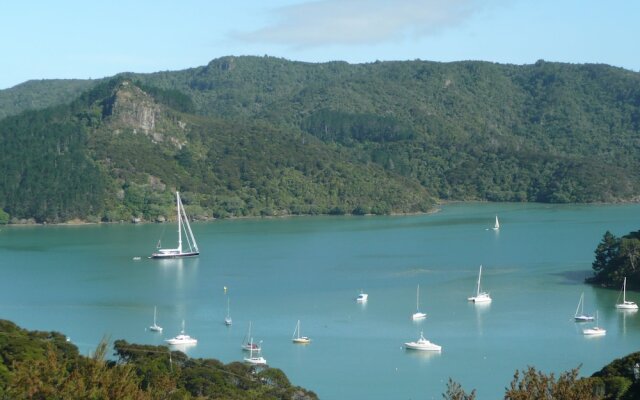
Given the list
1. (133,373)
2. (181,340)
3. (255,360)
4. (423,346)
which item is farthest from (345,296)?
(133,373)

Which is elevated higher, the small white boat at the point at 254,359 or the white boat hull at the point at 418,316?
the white boat hull at the point at 418,316

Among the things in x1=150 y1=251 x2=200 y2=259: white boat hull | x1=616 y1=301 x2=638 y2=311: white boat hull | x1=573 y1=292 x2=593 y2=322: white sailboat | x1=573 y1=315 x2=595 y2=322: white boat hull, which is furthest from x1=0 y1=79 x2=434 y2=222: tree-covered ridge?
x1=573 y1=315 x2=595 y2=322: white boat hull

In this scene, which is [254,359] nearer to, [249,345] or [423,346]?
[249,345]

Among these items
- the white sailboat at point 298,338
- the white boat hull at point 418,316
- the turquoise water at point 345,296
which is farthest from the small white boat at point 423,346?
the white boat hull at point 418,316

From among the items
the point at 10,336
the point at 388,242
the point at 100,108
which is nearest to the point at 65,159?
the point at 100,108

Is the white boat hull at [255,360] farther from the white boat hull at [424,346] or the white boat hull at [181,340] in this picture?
the white boat hull at [424,346]

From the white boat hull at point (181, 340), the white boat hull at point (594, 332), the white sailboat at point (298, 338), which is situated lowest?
the white boat hull at point (181, 340)

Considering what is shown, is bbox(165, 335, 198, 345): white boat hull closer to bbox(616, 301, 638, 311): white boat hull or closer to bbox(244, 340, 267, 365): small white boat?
bbox(244, 340, 267, 365): small white boat
